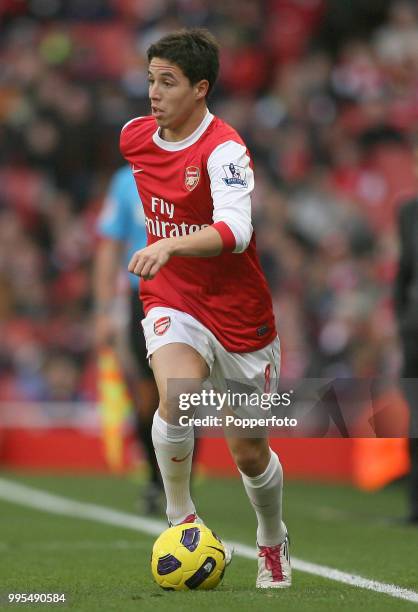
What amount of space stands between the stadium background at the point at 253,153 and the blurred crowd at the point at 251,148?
0.02 meters

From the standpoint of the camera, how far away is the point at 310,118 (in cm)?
1603

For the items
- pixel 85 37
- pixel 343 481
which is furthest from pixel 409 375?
pixel 85 37

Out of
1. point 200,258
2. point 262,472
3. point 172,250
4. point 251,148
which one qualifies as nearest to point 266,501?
point 262,472

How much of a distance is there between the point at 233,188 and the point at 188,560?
1311 mm

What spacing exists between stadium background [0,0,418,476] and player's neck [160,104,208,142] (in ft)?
25.6

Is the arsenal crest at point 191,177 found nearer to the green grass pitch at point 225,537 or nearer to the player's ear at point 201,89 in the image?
the player's ear at point 201,89

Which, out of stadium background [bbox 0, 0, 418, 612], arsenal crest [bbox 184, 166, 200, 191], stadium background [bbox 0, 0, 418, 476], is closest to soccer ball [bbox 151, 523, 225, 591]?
arsenal crest [bbox 184, 166, 200, 191]

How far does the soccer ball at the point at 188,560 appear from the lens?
16.0 feet

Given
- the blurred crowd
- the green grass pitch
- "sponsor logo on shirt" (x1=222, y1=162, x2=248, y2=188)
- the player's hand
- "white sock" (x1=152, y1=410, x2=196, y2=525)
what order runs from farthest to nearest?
the blurred crowd, "white sock" (x1=152, y1=410, x2=196, y2=525), "sponsor logo on shirt" (x1=222, y1=162, x2=248, y2=188), the green grass pitch, the player's hand

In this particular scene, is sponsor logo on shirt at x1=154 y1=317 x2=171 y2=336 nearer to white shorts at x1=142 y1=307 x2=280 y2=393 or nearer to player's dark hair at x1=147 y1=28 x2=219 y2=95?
white shorts at x1=142 y1=307 x2=280 y2=393

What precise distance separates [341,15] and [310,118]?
1.88 metres

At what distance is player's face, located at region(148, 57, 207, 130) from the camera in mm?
5023
